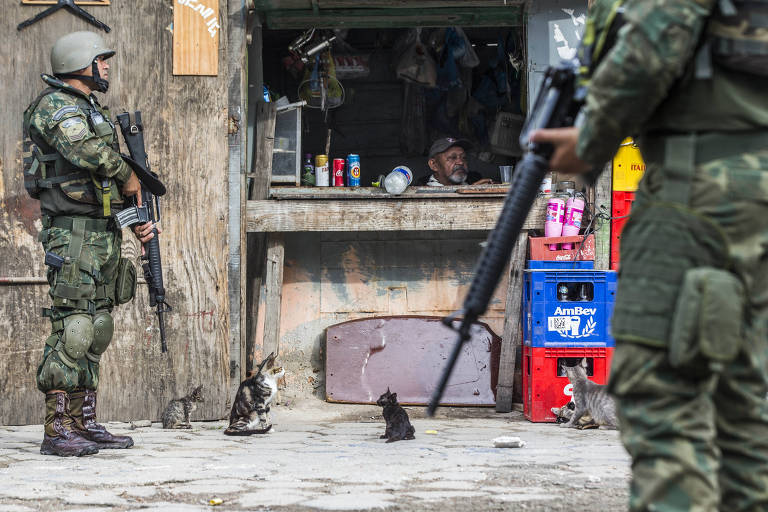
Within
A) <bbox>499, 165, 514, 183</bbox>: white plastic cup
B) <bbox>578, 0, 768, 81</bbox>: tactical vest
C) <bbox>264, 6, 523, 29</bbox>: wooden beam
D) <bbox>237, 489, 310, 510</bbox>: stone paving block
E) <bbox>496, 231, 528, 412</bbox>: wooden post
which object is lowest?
<bbox>237, 489, 310, 510</bbox>: stone paving block

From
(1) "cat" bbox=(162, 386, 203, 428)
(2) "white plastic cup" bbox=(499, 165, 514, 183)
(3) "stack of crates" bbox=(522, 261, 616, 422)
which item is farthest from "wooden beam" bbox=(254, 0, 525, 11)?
(1) "cat" bbox=(162, 386, 203, 428)

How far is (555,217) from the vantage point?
743 cm

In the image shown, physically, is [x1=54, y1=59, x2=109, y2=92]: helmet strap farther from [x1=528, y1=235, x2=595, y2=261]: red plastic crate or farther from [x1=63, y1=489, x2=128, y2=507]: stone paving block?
[x1=528, y1=235, x2=595, y2=261]: red plastic crate

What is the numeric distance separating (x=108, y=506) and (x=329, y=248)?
483 cm

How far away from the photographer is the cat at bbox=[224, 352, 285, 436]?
6277mm

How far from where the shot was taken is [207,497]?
13.1 ft

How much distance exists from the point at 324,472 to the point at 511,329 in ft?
11.0

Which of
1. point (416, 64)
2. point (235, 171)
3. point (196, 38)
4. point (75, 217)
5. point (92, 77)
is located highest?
point (416, 64)

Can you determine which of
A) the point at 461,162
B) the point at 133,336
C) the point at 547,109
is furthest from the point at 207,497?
the point at 461,162

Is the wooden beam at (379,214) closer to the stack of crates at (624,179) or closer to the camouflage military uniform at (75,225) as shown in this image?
the stack of crates at (624,179)

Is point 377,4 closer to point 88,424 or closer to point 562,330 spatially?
point 562,330

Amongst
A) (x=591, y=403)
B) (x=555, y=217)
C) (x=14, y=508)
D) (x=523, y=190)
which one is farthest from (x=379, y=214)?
(x=523, y=190)

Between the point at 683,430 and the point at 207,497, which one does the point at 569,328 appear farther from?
the point at 683,430

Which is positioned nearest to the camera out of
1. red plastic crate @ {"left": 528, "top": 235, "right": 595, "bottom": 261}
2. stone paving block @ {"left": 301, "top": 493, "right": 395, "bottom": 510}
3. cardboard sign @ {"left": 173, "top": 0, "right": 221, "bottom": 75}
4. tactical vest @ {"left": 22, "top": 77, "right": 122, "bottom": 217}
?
stone paving block @ {"left": 301, "top": 493, "right": 395, "bottom": 510}
